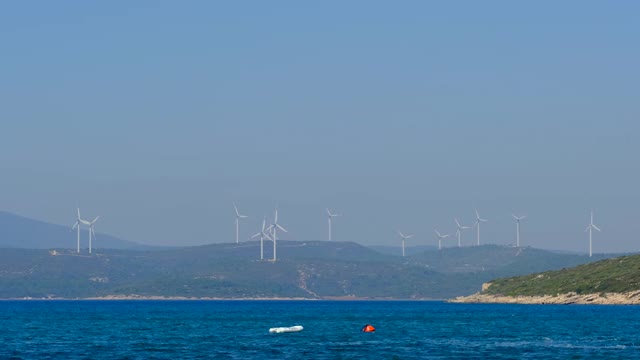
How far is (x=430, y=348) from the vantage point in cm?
16012


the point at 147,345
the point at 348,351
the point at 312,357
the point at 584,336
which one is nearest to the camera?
the point at 312,357

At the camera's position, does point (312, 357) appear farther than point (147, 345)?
No

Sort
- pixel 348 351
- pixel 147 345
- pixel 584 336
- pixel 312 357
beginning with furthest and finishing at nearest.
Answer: pixel 584 336 → pixel 147 345 → pixel 348 351 → pixel 312 357

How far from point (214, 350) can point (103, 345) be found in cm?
2070

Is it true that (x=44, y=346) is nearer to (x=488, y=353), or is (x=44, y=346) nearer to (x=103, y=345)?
(x=103, y=345)

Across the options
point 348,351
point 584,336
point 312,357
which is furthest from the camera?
point 584,336

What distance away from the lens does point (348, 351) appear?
154 metres

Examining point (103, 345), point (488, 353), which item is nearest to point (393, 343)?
point (488, 353)

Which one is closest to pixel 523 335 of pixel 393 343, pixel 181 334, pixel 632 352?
pixel 393 343

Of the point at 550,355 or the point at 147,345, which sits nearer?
the point at 550,355

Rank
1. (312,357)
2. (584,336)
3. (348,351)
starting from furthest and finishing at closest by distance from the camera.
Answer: (584,336) → (348,351) → (312,357)

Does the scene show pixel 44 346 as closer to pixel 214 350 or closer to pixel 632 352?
pixel 214 350

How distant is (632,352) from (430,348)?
2445cm

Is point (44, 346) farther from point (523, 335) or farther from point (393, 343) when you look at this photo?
point (523, 335)
